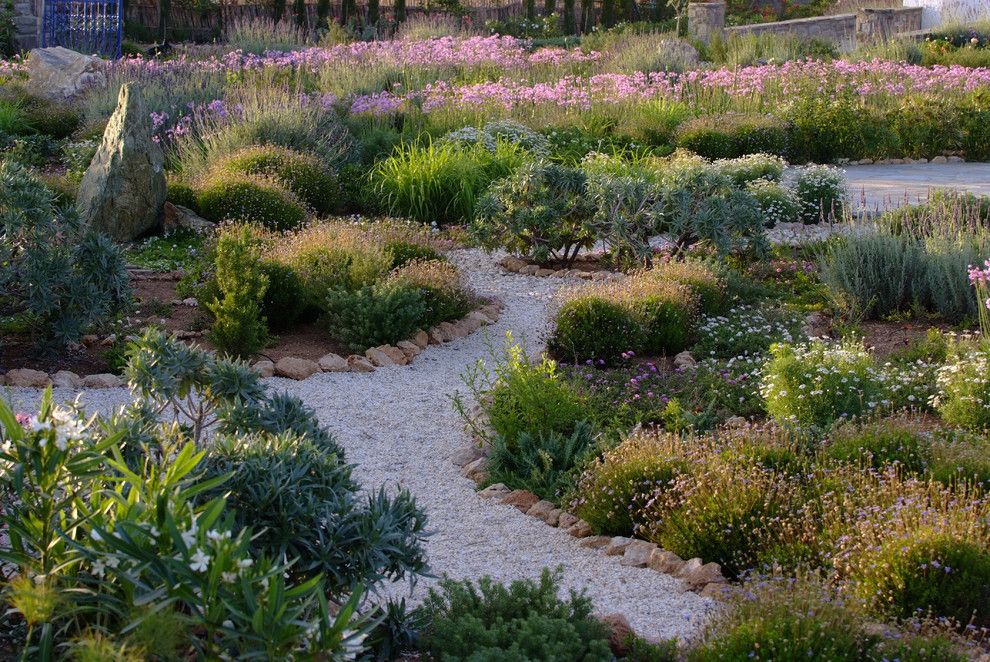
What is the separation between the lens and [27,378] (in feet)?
21.7

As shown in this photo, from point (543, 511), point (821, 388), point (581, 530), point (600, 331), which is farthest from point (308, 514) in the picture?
point (600, 331)

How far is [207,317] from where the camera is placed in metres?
7.82

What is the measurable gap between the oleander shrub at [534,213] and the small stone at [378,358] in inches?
95.8

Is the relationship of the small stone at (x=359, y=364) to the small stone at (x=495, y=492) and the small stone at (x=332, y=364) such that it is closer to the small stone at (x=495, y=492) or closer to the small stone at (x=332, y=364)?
the small stone at (x=332, y=364)

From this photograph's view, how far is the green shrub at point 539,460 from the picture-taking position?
5461 millimetres

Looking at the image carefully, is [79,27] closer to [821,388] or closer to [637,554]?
[821,388]

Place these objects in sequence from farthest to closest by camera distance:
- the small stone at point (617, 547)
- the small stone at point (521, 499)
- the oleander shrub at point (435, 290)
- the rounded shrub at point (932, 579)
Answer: the oleander shrub at point (435, 290), the small stone at point (521, 499), the small stone at point (617, 547), the rounded shrub at point (932, 579)

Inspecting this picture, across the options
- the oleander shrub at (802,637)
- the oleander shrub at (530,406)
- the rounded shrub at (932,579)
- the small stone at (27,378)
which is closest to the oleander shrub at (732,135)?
the oleander shrub at (530,406)

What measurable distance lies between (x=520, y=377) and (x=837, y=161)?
408 inches

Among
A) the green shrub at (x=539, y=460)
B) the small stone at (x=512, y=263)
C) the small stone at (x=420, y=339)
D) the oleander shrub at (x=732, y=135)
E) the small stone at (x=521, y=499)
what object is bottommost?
the small stone at (x=521, y=499)

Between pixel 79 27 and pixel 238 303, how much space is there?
20.0 metres

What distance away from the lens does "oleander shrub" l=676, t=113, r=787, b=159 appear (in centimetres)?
1369

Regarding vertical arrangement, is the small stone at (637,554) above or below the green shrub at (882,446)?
below

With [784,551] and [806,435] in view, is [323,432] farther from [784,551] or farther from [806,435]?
[806,435]
